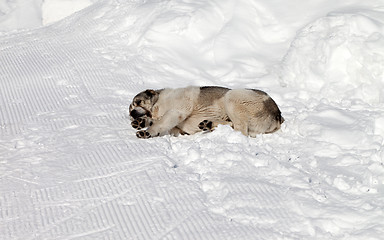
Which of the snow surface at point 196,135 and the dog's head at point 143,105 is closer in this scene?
the snow surface at point 196,135

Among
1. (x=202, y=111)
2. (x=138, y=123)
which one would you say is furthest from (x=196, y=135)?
(x=138, y=123)

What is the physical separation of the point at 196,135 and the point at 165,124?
408mm

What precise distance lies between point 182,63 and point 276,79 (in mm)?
1666

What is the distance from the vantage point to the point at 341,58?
26.4 ft

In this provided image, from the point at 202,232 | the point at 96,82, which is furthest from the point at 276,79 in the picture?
the point at 202,232

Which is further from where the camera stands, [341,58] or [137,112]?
[341,58]

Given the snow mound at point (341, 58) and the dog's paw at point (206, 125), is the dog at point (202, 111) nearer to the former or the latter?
the dog's paw at point (206, 125)

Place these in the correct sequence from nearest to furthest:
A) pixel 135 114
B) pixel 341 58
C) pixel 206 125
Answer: pixel 206 125, pixel 135 114, pixel 341 58

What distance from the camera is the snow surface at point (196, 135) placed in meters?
4.65

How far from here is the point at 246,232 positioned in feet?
14.5

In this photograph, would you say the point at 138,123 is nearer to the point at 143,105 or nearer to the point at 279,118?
the point at 143,105

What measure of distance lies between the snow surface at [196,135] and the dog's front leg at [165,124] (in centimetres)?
13

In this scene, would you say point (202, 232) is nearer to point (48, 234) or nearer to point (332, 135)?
point (48, 234)

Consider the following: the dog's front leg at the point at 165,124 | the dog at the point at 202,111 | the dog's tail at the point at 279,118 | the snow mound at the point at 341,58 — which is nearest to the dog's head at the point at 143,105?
the dog at the point at 202,111
